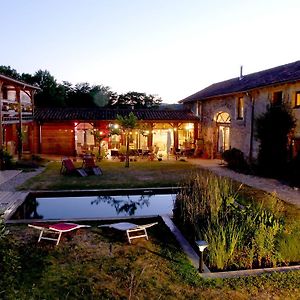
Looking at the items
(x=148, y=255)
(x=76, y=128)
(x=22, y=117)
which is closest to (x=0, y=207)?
(x=148, y=255)

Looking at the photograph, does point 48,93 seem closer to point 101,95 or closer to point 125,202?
point 101,95

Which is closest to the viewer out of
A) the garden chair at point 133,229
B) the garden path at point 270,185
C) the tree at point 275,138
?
the garden chair at point 133,229

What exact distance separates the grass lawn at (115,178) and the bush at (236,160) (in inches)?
85.8

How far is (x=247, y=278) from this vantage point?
5527 millimetres

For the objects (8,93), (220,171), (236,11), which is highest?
(236,11)

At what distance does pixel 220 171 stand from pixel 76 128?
39.6ft

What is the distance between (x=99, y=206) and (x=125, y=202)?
977 mm

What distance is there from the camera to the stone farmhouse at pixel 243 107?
1538 centimetres

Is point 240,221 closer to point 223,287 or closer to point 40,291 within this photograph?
point 223,287

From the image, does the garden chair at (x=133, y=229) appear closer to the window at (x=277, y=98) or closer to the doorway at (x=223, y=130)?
the window at (x=277, y=98)

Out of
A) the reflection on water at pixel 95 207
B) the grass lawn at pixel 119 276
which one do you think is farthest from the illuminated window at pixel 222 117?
the grass lawn at pixel 119 276

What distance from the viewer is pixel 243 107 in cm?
1981

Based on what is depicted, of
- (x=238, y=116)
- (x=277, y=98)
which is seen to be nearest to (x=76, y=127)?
(x=238, y=116)

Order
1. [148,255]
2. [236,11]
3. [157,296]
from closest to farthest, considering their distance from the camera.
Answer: [157,296], [148,255], [236,11]
